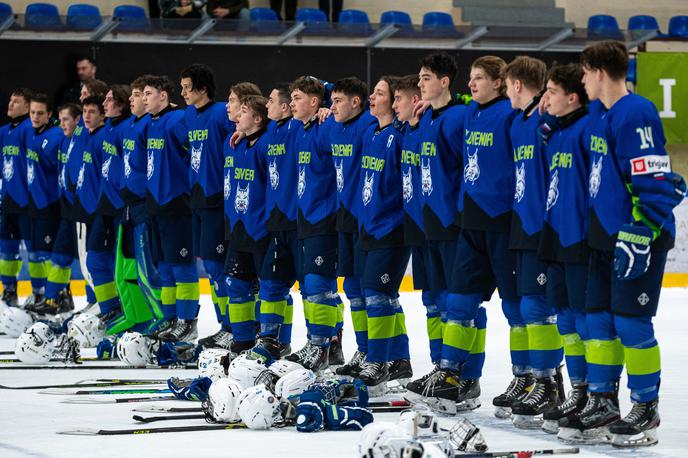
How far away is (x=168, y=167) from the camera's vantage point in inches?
311

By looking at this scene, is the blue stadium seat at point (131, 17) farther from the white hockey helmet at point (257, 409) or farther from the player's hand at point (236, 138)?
the white hockey helmet at point (257, 409)

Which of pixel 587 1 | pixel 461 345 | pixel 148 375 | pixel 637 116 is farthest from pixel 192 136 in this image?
pixel 587 1

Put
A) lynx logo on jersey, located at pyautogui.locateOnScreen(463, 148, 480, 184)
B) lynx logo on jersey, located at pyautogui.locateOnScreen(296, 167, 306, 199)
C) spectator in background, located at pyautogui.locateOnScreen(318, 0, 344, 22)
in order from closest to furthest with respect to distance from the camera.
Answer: lynx logo on jersey, located at pyautogui.locateOnScreen(463, 148, 480, 184)
lynx logo on jersey, located at pyautogui.locateOnScreen(296, 167, 306, 199)
spectator in background, located at pyautogui.locateOnScreen(318, 0, 344, 22)

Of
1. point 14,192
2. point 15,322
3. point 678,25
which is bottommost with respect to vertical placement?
point 15,322

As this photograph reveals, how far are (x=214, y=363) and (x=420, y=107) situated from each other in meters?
1.55

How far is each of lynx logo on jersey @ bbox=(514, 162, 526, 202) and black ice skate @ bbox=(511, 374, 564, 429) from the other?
74 centimetres

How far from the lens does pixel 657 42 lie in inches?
590

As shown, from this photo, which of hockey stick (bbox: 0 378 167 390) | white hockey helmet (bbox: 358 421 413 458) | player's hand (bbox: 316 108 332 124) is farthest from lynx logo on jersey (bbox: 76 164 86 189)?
white hockey helmet (bbox: 358 421 413 458)

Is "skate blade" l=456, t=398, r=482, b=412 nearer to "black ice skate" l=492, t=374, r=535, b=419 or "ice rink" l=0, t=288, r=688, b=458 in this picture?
"ice rink" l=0, t=288, r=688, b=458

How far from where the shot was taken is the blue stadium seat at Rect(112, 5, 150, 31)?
13016 millimetres

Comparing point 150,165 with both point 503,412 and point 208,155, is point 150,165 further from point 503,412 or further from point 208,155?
point 503,412

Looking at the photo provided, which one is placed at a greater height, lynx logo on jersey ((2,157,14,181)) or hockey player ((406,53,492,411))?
hockey player ((406,53,492,411))

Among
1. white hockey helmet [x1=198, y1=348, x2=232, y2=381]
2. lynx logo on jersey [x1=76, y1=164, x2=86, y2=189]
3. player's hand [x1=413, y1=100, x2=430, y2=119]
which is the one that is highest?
player's hand [x1=413, y1=100, x2=430, y2=119]

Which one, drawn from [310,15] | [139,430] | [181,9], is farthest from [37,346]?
[310,15]
